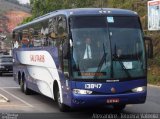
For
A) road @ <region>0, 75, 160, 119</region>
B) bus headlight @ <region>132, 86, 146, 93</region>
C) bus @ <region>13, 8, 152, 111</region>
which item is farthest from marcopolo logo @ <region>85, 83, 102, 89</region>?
road @ <region>0, 75, 160, 119</region>

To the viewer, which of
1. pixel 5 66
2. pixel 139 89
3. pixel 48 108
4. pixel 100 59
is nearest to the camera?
pixel 100 59

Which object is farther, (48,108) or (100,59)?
(48,108)

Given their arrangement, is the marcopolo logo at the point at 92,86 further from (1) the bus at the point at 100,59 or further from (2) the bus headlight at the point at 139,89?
(2) the bus headlight at the point at 139,89

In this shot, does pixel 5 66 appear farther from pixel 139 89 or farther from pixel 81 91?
pixel 139 89

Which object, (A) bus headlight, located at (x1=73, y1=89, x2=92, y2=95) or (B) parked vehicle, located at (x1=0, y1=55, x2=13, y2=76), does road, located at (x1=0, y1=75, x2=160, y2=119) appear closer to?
(A) bus headlight, located at (x1=73, y1=89, x2=92, y2=95)

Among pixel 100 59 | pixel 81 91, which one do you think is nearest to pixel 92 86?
pixel 81 91

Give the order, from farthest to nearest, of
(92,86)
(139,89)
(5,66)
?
(5,66) < (139,89) < (92,86)

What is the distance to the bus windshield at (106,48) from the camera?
12.9m

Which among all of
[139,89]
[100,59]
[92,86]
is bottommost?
[139,89]

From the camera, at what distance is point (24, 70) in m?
20.7

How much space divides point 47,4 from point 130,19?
1271 inches

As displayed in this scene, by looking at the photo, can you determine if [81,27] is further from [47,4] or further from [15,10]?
[15,10]

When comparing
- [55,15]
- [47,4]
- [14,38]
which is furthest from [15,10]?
[55,15]

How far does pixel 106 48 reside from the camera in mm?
13078
